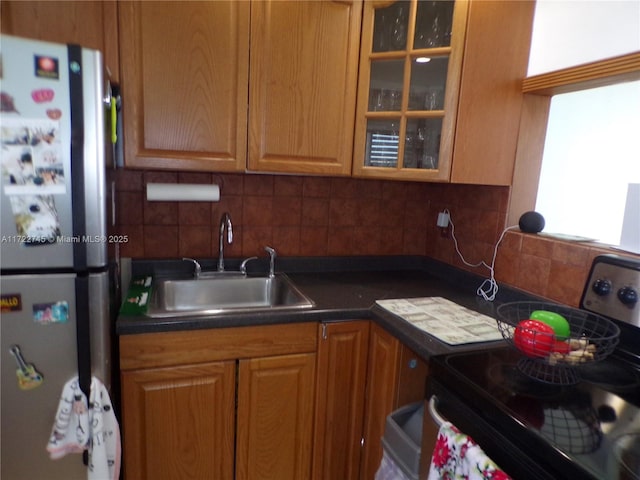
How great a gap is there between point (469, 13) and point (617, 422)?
133 centimetres

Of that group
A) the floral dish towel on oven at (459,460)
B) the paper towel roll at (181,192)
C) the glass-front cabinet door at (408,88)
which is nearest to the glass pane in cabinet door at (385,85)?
the glass-front cabinet door at (408,88)

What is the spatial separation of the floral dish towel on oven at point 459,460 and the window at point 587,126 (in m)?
0.98

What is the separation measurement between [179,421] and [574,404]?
1.15 meters

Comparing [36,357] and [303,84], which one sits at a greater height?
[303,84]

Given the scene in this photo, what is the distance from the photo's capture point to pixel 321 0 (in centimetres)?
151

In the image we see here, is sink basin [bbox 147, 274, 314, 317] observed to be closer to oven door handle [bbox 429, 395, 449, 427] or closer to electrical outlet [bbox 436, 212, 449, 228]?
oven door handle [bbox 429, 395, 449, 427]

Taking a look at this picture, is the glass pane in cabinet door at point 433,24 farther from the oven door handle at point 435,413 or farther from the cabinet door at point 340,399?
the oven door handle at point 435,413

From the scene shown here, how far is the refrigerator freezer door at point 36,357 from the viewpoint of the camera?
3.40 feet

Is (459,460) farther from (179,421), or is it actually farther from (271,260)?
(271,260)

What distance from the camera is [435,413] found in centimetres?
97

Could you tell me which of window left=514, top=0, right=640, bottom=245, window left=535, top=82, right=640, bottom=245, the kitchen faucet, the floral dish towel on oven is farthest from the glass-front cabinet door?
the floral dish towel on oven

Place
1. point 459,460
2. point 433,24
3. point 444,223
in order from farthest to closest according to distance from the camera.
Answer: point 444,223
point 433,24
point 459,460

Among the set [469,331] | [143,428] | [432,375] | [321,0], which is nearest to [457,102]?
[321,0]

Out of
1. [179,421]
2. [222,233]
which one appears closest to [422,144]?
[222,233]
